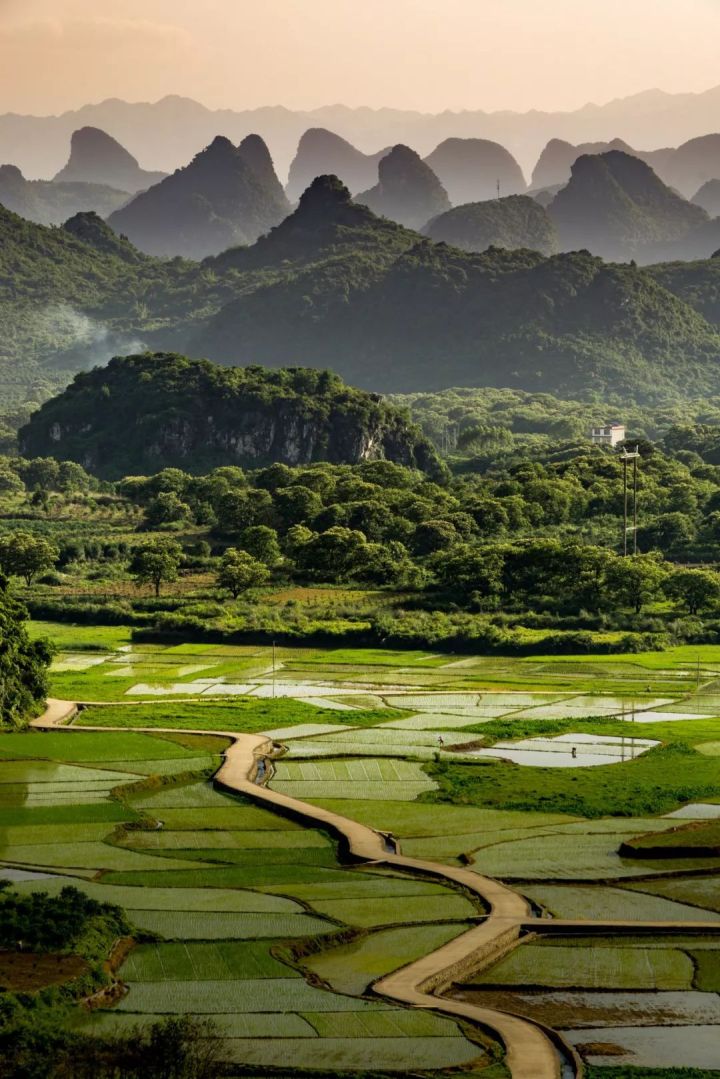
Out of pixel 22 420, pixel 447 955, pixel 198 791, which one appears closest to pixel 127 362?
pixel 22 420

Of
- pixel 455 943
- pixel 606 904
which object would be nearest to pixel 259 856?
pixel 455 943

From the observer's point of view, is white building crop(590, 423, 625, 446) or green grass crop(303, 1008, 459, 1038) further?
white building crop(590, 423, 625, 446)

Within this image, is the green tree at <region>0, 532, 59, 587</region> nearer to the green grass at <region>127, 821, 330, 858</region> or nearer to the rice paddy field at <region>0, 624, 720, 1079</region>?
the rice paddy field at <region>0, 624, 720, 1079</region>

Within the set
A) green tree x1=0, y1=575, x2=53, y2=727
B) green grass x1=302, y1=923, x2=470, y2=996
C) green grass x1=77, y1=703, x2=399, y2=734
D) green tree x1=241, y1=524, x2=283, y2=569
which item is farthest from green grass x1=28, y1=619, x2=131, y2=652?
green grass x1=302, y1=923, x2=470, y2=996

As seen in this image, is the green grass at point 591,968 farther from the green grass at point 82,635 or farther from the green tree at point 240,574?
the green tree at point 240,574

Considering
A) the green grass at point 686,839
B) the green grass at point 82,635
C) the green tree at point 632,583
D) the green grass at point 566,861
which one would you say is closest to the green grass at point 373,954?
the green grass at point 566,861

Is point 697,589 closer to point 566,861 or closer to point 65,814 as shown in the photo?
point 65,814
